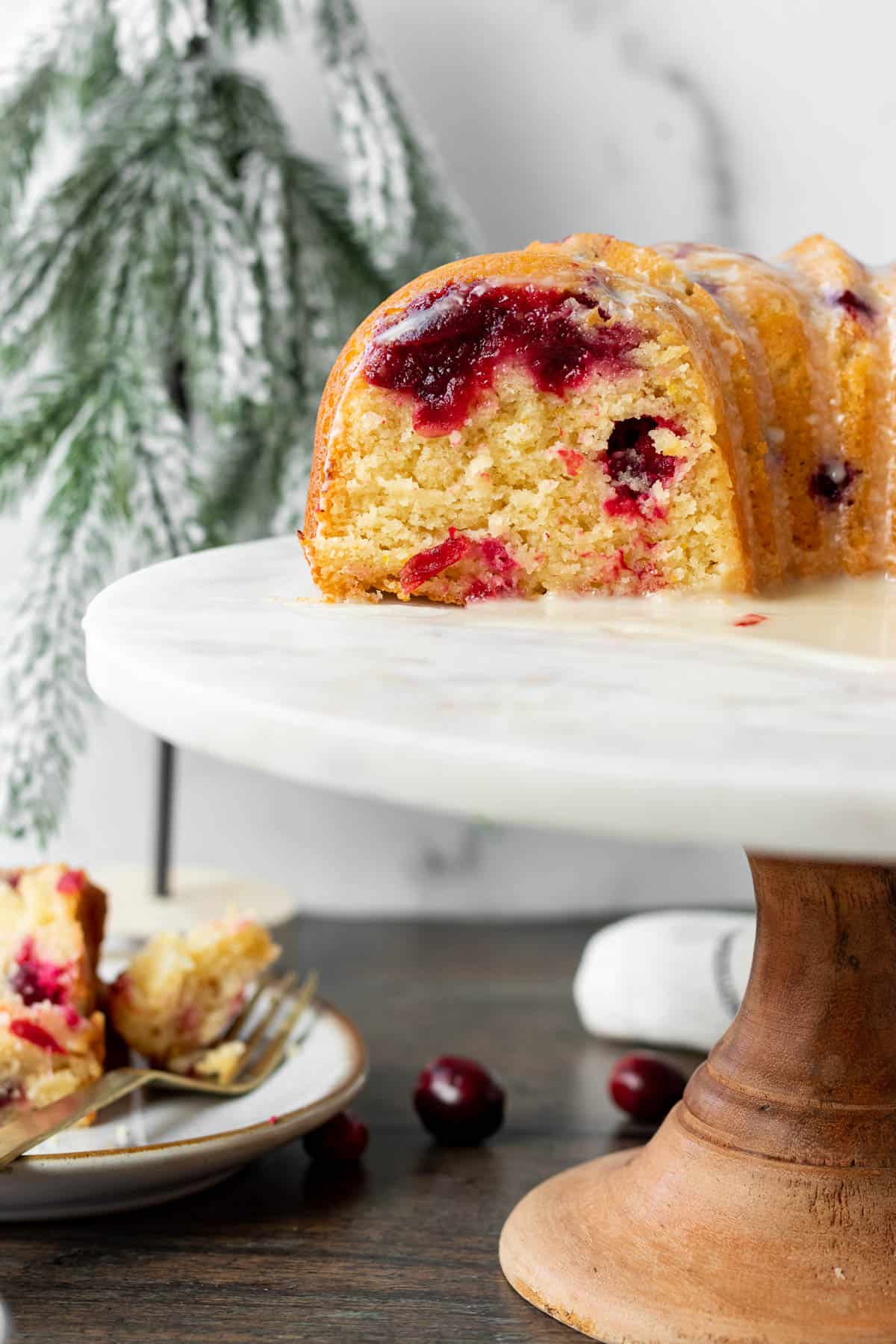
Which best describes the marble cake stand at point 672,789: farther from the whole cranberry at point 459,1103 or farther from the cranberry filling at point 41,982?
the cranberry filling at point 41,982

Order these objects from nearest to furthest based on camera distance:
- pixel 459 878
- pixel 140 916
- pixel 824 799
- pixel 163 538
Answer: pixel 824 799
pixel 163 538
pixel 140 916
pixel 459 878

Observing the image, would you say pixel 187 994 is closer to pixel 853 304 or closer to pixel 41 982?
pixel 41 982

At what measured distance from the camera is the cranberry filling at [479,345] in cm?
81

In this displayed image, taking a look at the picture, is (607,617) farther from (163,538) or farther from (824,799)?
(163,538)

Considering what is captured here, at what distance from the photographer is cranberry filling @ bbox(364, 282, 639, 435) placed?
0.81 metres

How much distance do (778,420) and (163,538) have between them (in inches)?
21.9

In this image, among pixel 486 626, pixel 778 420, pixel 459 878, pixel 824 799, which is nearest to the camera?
pixel 824 799

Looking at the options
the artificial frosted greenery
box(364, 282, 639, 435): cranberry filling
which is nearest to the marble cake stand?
box(364, 282, 639, 435): cranberry filling

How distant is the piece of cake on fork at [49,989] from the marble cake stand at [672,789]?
0.80 ft

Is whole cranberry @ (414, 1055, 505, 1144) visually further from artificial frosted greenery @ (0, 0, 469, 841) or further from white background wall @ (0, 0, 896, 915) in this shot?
white background wall @ (0, 0, 896, 915)

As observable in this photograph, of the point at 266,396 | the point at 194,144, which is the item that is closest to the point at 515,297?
the point at 266,396

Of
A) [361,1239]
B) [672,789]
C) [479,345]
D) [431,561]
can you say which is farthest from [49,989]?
[672,789]

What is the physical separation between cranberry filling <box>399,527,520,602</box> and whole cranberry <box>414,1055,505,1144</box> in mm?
388

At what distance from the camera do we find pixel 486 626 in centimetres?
75
